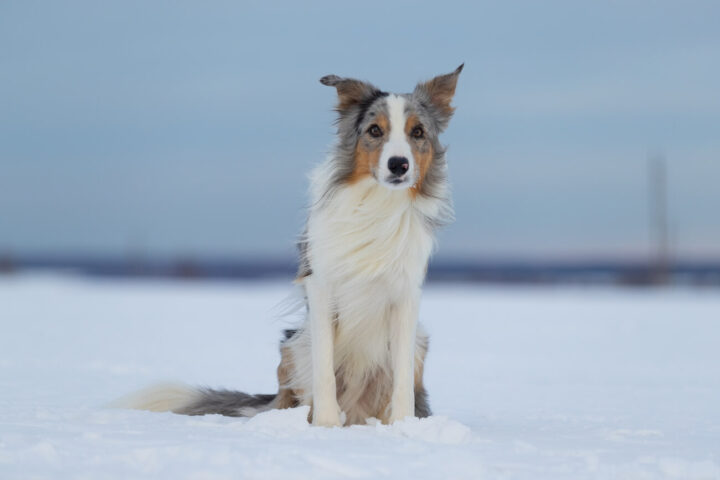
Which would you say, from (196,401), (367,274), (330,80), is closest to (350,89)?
(330,80)

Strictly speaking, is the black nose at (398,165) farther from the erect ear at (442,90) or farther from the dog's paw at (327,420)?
the dog's paw at (327,420)

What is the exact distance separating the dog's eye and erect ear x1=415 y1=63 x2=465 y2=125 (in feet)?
2.03

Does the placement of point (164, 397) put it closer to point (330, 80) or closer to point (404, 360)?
point (404, 360)

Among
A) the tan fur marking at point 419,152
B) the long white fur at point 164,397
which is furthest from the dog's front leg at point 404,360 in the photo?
the long white fur at point 164,397

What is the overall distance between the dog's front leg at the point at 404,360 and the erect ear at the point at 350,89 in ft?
4.58

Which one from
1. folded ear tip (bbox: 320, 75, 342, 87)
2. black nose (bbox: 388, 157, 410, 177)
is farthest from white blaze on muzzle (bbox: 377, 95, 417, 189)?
folded ear tip (bbox: 320, 75, 342, 87)

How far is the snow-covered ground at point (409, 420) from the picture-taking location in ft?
14.2

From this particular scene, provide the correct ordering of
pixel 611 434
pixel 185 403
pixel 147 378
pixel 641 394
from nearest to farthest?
pixel 611 434, pixel 185 403, pixel 641 394, pixel 147 378

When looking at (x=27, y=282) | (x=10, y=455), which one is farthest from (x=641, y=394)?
(x=27, y=282)

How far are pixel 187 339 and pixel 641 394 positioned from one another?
748cm

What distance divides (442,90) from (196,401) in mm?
3018

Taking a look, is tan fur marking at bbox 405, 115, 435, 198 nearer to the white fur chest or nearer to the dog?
the dog

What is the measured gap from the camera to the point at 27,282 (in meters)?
29.2

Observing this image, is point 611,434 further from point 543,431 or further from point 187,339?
point 187,339
